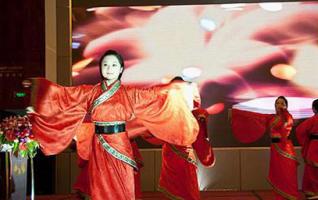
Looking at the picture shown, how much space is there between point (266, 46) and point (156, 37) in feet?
4.57

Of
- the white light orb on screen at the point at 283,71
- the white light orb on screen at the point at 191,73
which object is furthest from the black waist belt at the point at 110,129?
the white light orb on screen at the point at 283,71

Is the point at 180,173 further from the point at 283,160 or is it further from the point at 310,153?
the point at 310,153

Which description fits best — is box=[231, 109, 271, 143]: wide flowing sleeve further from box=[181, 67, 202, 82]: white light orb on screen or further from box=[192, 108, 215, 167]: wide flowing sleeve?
box=[181, 67, 202, 82]: white light orb on screen

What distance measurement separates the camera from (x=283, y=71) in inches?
288

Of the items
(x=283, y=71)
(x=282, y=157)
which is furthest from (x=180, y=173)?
(x=283, y=71)

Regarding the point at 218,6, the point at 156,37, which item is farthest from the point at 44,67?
the point at 218,6

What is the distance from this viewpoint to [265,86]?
23.9 ft

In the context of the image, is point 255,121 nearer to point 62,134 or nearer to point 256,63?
point 256,63

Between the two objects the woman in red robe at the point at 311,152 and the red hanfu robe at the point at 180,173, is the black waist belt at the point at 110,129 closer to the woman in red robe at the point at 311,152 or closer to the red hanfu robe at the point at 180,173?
the red hanfu robe at the point at 180,173

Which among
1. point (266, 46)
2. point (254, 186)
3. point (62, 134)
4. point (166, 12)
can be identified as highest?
point (166, 12)

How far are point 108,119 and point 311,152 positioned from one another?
10.4ft

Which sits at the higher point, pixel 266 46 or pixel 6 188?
pixel 266 46

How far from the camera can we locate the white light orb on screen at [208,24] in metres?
7.35

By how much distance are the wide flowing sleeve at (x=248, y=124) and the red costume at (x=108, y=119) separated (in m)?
2.41
